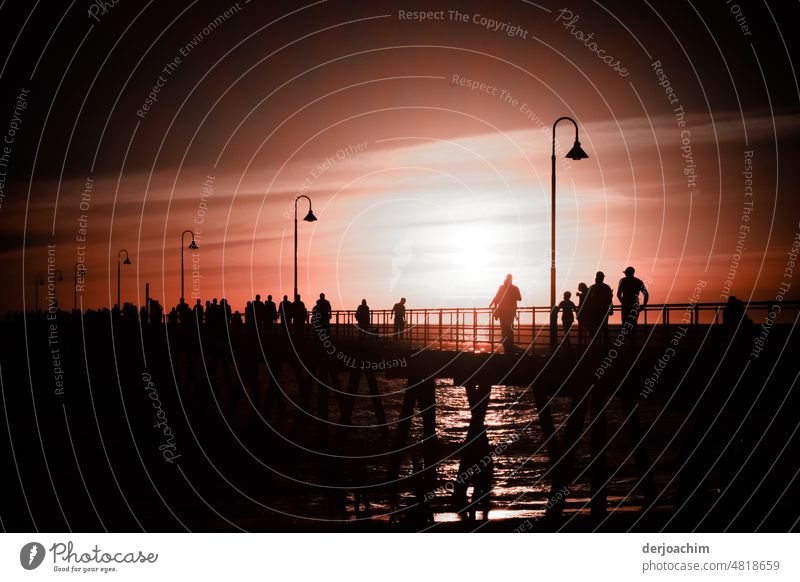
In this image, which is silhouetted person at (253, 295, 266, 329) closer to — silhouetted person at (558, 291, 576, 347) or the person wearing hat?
silhouetted person at (558, 291, 576, 347)

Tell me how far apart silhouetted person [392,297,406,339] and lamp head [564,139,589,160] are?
13.7 metres

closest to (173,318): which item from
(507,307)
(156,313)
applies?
(156,313)

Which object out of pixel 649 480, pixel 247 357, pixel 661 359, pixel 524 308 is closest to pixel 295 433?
pixel 247 357

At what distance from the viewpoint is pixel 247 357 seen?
43594mm

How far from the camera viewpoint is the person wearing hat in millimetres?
18281

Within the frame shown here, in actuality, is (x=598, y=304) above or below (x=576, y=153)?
below

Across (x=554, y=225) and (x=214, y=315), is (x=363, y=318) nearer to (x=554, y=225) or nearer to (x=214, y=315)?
(x=214, y=315)

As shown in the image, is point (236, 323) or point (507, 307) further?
point (236, 323)

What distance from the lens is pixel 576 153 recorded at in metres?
Result: 22.9

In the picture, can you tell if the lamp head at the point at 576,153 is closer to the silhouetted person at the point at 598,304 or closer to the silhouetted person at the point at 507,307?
the silhouetted person at the point at 507,307
